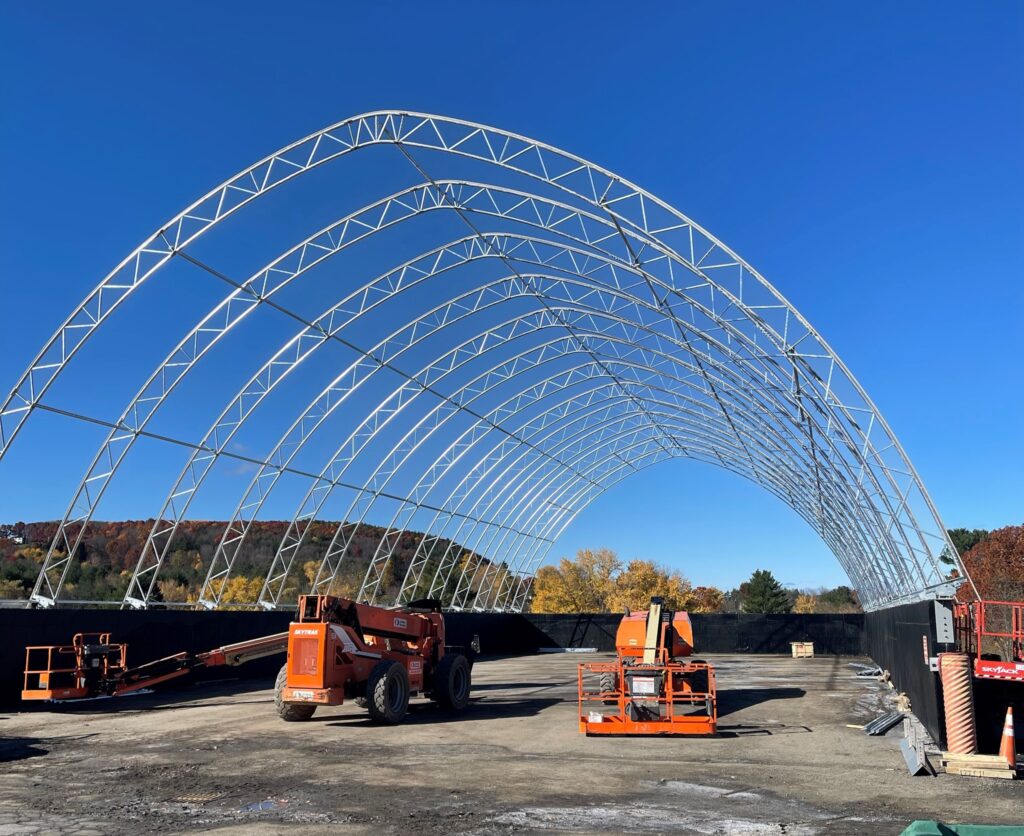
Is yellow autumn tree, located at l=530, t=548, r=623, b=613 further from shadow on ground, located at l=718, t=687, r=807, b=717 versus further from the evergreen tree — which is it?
shadow on ground, located at l=718, t=687, r=807, b=717

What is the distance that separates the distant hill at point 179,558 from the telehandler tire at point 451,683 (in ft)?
72.6

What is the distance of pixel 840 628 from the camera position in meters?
47.2

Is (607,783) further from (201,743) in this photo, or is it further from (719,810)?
(201,743)

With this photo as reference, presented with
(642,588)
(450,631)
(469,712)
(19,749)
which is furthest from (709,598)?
(19,749)

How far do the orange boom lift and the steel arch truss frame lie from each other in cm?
573

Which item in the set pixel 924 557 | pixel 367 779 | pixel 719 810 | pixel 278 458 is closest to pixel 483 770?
pixel 367 779

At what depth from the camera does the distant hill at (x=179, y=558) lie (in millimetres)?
45594

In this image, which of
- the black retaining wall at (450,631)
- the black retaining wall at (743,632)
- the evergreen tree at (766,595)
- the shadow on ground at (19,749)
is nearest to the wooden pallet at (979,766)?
the shadow on ground at (19,749)

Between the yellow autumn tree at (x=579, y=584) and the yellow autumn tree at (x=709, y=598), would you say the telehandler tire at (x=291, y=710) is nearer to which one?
the yellow autumn tree at (x=579, y=584)

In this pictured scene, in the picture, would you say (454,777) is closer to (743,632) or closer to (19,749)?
(19,749)

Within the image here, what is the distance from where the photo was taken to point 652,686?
55.1 feet

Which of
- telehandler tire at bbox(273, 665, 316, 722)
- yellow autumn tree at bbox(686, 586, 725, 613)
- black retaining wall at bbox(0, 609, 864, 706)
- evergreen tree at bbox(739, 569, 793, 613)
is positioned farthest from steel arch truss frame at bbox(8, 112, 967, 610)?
yellow autumn tree at bbox(686, 586, 725, 613)

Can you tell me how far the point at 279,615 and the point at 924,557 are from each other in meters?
19.6

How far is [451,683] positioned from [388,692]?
2424mm
